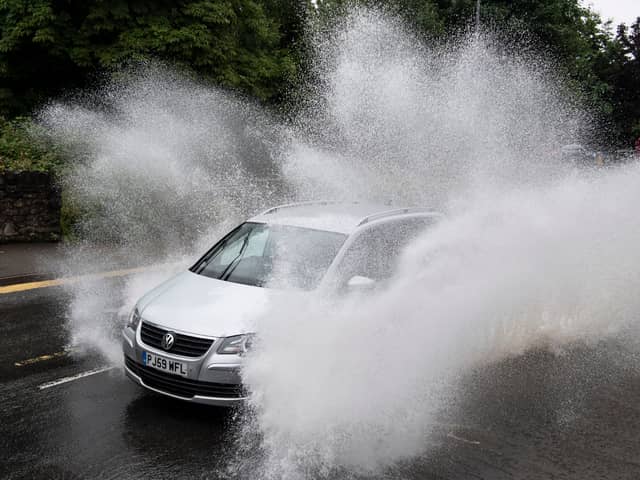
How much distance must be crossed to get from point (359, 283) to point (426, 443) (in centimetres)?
149

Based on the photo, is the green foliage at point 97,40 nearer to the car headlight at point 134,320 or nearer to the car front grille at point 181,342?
the car headlight at point 134,320

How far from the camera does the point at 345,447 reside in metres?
4.92

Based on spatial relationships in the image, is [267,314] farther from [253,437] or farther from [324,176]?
[324,176]

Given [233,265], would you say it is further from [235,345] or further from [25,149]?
[25,149]

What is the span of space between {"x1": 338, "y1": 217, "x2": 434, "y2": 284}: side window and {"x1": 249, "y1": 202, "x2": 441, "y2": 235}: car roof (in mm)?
127

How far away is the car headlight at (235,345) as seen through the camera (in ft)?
16.9

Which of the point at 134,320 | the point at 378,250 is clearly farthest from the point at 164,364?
the point at 378,250

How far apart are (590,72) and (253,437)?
40465mm

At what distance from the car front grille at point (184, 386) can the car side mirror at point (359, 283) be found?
1.38 m

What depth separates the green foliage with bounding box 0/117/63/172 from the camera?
45.3 ft

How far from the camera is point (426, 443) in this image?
5090 millimetres

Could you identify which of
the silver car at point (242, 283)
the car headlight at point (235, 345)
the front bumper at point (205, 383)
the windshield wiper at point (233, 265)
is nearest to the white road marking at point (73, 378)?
the silver car at point (242, 283)

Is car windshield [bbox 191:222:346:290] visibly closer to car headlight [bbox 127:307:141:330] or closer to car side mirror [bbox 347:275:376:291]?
car side mirror [bbox 347:275:376:291]

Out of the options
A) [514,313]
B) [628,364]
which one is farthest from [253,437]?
[628,364]
